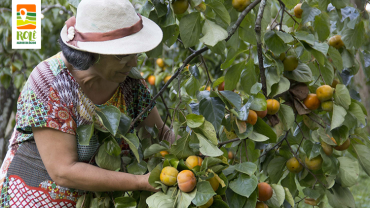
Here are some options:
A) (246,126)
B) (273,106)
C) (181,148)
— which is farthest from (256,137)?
(181,148)

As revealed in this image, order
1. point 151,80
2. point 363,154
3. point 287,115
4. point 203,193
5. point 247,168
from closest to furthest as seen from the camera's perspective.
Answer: point 203,193 < point 247,168 < point 287,115 < point 363,154 < point 151,80

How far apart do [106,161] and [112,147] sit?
0.19 feet

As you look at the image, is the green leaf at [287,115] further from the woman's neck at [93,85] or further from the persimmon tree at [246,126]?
the woman's neck at [93,85]

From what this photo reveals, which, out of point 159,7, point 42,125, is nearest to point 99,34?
point 159,7

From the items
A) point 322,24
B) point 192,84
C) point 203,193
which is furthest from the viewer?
point 192,84

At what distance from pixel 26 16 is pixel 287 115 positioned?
8.11ft

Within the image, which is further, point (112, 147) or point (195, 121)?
point (112, 147)

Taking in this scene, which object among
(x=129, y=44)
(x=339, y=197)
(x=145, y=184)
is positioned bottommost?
(x=339, y=197)

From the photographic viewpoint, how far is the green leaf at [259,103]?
1.21 metres

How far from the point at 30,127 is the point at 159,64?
241 centimetres

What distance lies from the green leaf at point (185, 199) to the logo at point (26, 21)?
7.97ft

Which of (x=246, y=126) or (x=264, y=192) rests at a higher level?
(x=246, y=126)

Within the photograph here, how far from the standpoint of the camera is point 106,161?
1296mm

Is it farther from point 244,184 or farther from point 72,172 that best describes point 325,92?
point 72,172
